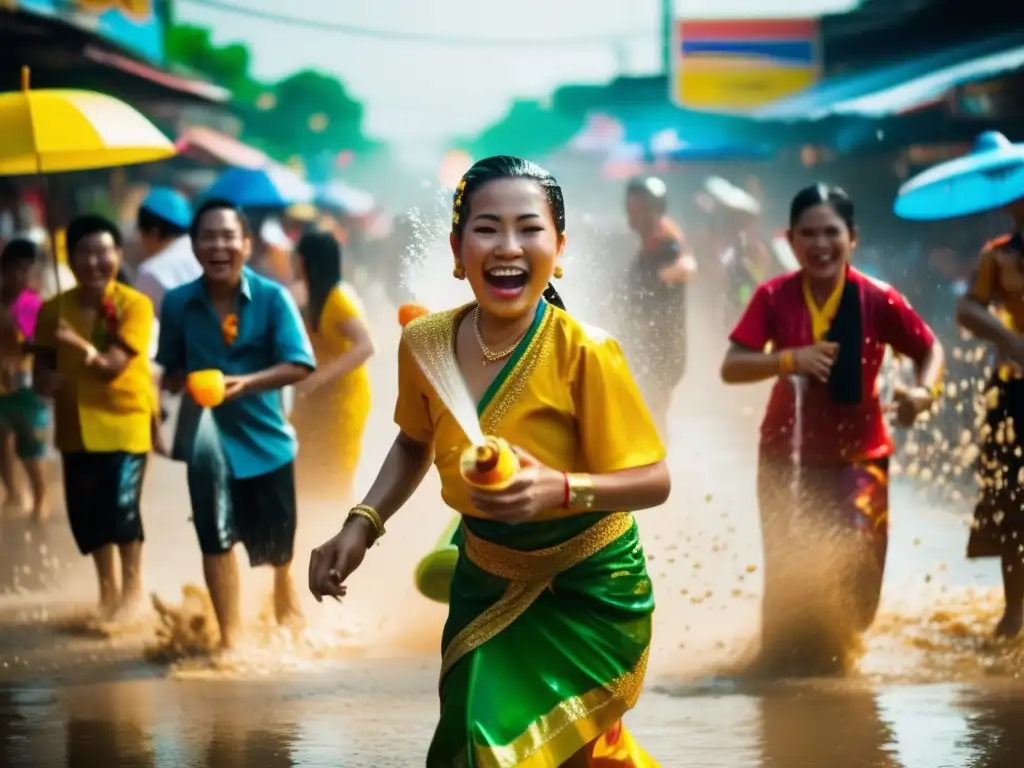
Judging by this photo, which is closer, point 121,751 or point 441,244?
point 441,244

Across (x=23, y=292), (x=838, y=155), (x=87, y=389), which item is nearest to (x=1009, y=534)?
(x=87, y=389)

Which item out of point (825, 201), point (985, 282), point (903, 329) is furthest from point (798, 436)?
point (985, 282)

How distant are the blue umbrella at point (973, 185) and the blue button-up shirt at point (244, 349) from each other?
2.83 meters

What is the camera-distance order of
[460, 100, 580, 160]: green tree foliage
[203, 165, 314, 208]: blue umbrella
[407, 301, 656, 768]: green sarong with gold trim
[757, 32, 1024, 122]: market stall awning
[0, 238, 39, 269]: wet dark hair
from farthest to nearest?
[460, 100, 580, 160]: green tree foliage → [757, 32, 1024, 122]: market stall awning → [203, 165, 314, 208]: blue umbrella → [0, 238, 39, 269]: wet dark hair → [407, 301, 656, 768]: green sarong with gold trim

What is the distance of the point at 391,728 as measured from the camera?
6.15 metres

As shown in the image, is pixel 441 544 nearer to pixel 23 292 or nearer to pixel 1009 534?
pixel 1009 534

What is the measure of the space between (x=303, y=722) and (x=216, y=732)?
1.00 feet

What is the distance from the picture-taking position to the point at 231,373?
7.29m

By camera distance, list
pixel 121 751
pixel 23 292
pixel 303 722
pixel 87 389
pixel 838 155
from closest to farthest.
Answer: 1. pixel 121 751
2. pixel 303 722
3. pixel 87 389
4. pixel 23 292
5. pixel 838 155

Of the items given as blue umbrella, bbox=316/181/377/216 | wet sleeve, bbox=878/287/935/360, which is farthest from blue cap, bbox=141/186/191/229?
blue umbrella, bbox=316/181/377/216

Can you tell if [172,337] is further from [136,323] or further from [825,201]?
[825,201]

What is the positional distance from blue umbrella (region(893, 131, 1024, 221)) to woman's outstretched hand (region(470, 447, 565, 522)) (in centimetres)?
437

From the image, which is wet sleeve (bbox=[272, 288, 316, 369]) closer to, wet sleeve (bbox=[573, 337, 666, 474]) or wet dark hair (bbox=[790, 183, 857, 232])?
wet dark hair (bbox=[790, 183, 857, 232])

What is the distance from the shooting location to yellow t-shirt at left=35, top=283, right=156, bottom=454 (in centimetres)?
805
